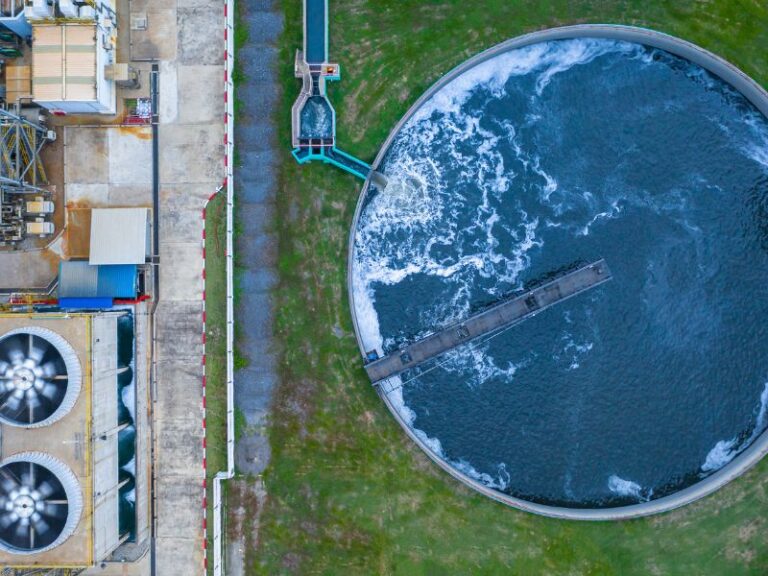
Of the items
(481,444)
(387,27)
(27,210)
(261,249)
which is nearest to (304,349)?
(261,249)

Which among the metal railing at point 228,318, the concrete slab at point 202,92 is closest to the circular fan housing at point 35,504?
the metal railing at point 228,318

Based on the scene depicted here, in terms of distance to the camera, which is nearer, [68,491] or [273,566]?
[68,491]

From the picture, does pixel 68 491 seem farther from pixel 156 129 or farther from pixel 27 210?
pixel 156 129

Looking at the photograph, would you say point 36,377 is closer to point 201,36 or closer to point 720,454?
point 201,36

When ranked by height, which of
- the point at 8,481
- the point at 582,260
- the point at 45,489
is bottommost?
the point at 45,489

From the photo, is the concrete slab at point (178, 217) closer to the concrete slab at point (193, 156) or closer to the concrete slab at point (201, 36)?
the concrete slab at point (193, 156)

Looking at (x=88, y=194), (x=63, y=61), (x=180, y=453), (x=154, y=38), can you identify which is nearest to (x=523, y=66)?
(x=154, y=38)
